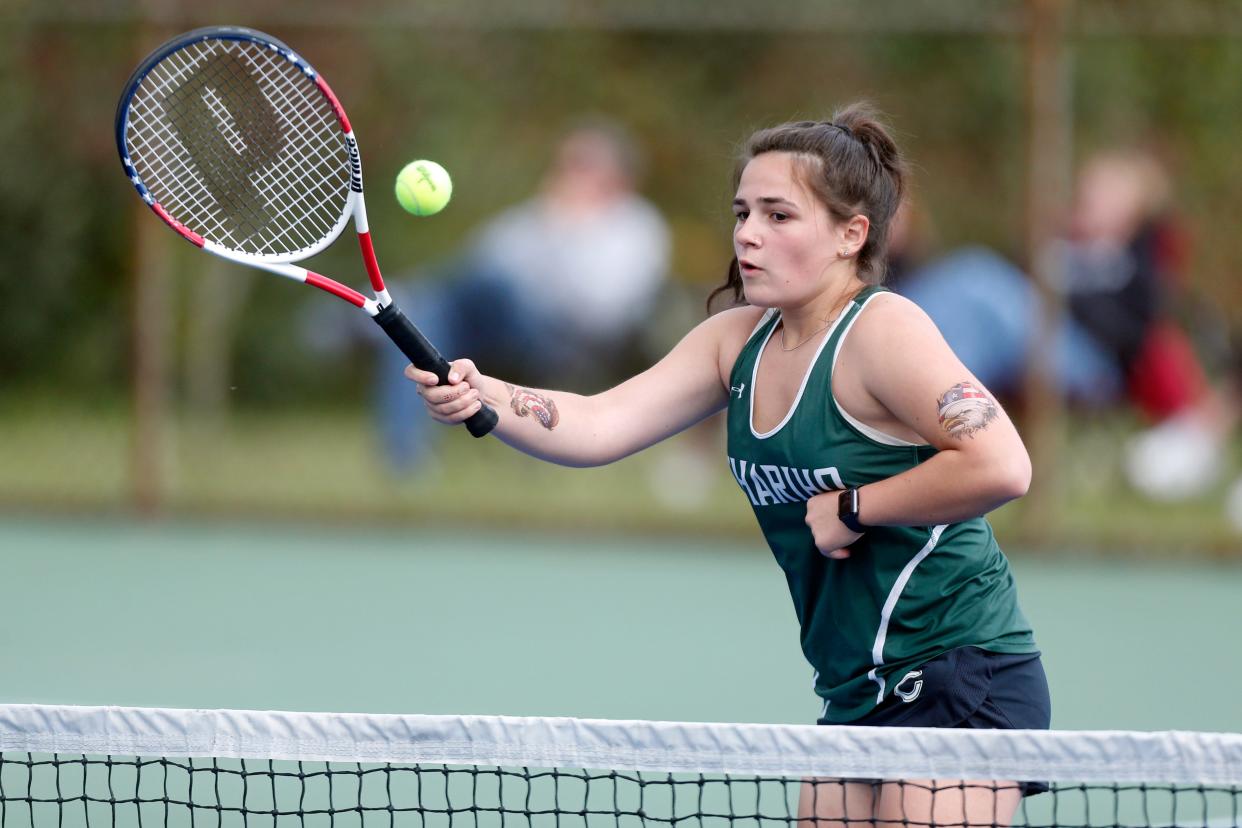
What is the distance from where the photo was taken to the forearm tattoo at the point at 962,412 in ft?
8.87

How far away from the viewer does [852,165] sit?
116 inches

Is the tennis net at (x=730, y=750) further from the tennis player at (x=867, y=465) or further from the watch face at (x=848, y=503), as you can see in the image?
the watch face at (x=848, y=503)

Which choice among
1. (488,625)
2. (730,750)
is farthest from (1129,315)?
(730,750)

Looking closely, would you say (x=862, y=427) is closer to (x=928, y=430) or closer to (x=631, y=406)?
(x=928, y=430)

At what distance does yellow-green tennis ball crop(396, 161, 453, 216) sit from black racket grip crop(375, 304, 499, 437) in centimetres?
25

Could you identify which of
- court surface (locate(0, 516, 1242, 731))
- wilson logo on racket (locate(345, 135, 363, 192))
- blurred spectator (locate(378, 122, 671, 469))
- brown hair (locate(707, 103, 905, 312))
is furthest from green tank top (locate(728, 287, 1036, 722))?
blurred spectator (locate(378, 122, 671, 469))

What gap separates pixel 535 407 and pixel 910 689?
88 centimetres

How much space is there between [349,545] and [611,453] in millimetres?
5087

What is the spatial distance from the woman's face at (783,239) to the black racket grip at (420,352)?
21.5 inches

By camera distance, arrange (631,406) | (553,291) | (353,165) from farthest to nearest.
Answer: (553,291)
(353,165)
(631,406)

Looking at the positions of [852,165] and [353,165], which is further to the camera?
[353,165]

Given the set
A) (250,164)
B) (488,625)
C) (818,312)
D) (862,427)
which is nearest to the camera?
(862,427)

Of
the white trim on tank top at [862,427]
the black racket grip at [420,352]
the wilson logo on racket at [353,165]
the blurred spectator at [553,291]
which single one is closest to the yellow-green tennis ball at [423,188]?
the wilson logo on racket at [353,165]

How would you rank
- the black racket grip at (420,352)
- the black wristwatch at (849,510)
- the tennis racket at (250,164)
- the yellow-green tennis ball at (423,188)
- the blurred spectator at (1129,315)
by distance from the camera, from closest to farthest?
the black wristwatch at (849,510)
the black racket grip at (420,352)
the tennis racket at (250,164)
the yellow-green tennis ball at (423,188)
the blurred spectator at (1129,315)
